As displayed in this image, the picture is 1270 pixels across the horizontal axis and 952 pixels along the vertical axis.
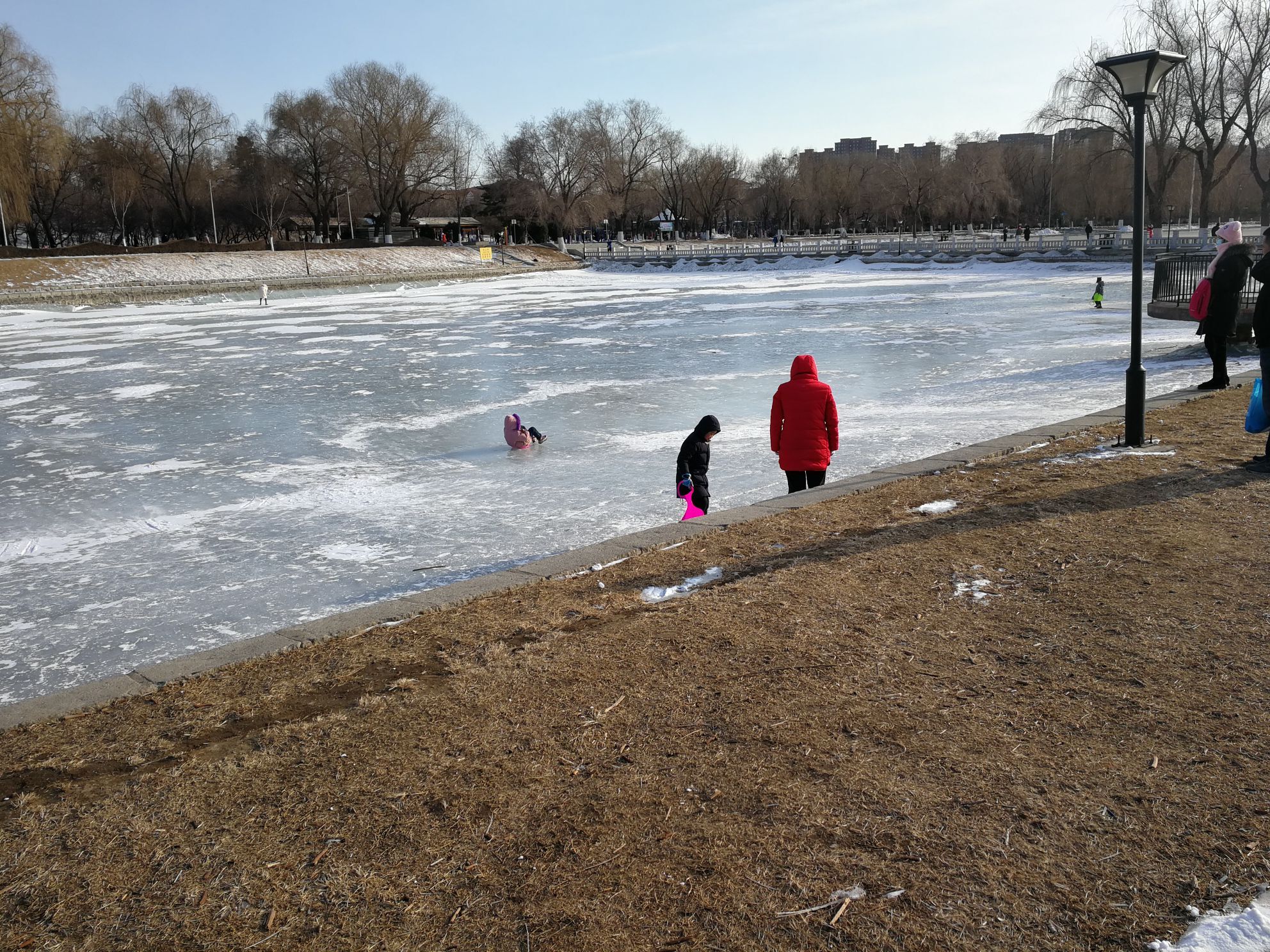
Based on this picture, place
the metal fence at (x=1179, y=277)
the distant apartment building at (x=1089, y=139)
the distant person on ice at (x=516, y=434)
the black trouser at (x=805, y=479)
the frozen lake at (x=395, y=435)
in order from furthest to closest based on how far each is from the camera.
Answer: the distant apartment building at (x=1089, y=139) → the metal fence at (x=1179, y=277) → the distant person on ice at (x=516, y=434) → the black trouser at (x=805, y=479) → the frozen lake at (x=395, y=435)

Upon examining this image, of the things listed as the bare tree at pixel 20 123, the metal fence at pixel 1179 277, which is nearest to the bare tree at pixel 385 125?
the bare tree at pixel 20 123

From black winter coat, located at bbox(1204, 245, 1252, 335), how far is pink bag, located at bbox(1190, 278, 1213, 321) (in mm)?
158

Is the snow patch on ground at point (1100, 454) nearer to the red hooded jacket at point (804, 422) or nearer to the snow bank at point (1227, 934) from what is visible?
the red hooded jacket at point (804, 422)

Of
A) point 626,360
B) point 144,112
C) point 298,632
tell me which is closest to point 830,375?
point 626,360

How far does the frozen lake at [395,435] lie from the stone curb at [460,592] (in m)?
1.01

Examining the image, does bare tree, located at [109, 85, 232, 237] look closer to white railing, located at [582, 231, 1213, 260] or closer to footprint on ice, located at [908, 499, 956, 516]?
white railing, located at [582, 231, 1213, 260]

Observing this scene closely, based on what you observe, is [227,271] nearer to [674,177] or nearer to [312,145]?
[312,145]

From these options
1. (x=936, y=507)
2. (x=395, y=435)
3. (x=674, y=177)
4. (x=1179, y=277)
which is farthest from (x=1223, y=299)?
(x=674, y=177)

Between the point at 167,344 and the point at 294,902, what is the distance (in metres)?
28.1

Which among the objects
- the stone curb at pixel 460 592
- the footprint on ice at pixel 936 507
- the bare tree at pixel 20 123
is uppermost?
the bare tree at pixel 20 123

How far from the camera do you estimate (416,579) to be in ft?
24.7

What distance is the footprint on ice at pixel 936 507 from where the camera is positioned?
23.4 feet

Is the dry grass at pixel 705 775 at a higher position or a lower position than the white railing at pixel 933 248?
lower

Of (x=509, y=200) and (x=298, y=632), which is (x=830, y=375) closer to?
(x=298, y=632)
